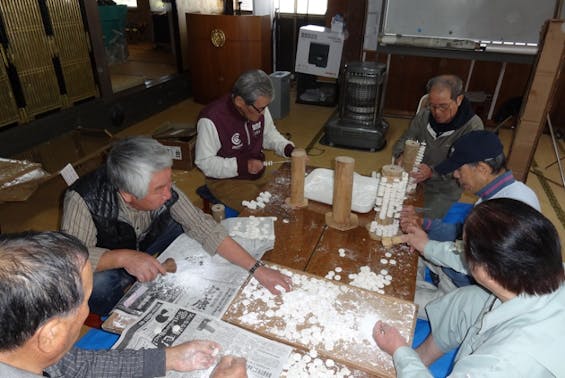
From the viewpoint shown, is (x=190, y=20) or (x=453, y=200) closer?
(x=453, y=200)

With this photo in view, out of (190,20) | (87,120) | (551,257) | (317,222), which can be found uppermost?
(190,20)

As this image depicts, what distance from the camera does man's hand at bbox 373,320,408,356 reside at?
1.20 m

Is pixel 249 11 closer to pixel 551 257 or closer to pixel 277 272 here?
pixel 277 272

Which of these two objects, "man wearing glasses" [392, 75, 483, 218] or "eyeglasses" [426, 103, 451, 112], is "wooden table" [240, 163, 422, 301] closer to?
"man wearing glasses" [392, 75, 483, 218]

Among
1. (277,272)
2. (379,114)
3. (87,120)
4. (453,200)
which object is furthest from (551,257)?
(87,120)

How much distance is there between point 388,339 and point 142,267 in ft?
3.21

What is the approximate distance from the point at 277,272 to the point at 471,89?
5.14 meters

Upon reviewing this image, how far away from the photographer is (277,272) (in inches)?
60.4

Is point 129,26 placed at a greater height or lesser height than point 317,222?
greater

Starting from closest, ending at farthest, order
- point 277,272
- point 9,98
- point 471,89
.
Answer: point 277,272
point 9,98
point 471,89

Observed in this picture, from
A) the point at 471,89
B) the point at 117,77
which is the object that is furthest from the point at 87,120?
the point at 471,89

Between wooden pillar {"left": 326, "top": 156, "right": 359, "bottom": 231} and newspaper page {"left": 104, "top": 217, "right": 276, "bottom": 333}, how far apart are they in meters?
0.33

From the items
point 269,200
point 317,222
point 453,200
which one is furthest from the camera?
point 453,200

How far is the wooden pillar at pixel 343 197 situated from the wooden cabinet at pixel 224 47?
4408 millimetres
